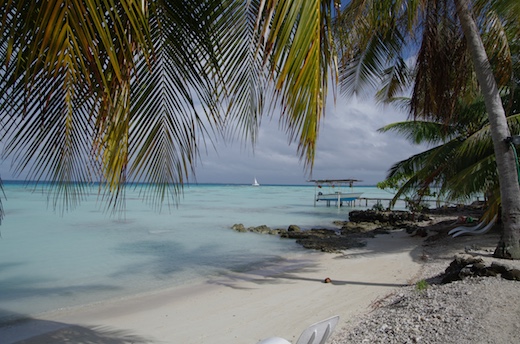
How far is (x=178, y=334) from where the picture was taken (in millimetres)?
5309

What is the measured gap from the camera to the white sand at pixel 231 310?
5.32 metres

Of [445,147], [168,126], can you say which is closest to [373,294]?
[168,126]

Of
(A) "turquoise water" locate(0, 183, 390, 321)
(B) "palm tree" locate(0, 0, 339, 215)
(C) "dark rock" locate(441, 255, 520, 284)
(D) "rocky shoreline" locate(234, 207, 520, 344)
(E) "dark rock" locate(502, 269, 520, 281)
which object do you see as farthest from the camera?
(A) "turquoise water" locate(0, 183, 390, 321)

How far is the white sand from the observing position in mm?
5320

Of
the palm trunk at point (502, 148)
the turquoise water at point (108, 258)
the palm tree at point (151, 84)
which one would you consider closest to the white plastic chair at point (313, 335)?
the palm tree at point (151, 84)

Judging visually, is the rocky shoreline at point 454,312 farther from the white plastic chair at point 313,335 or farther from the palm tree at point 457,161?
the palm tree at point 457,161

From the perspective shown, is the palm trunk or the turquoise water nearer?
the palm trunk

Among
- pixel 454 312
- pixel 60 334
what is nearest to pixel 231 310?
pixel 60 334

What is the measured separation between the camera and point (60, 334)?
564 cm

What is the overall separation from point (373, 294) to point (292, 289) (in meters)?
1.68

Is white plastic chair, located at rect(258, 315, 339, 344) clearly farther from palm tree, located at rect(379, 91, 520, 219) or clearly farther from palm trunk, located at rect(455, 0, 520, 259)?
palm tree, located at rect(379, 91, 520, 219)

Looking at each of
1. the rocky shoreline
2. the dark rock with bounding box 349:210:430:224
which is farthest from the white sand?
the dark rock with bounding box 349:210:430:224

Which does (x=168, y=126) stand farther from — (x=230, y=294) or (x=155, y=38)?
(x=230, y=294)

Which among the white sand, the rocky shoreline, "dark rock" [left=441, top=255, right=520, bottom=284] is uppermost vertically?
"dark rock" [left=441, top=255, right=520, bottom=284]
